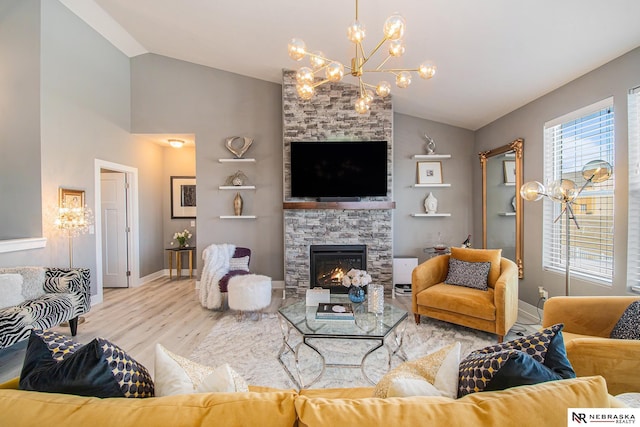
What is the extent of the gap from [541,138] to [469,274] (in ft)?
6.02

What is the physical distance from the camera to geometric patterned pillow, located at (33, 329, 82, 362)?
3.43 ft

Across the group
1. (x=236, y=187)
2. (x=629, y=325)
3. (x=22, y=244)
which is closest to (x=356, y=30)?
(x=629, y=325)

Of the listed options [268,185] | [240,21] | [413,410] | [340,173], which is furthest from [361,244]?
[413,410]

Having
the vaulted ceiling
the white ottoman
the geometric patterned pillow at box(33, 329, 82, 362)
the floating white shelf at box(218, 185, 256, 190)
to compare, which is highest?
the vaulted ceiling

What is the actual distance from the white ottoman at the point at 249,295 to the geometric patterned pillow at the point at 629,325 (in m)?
3.10

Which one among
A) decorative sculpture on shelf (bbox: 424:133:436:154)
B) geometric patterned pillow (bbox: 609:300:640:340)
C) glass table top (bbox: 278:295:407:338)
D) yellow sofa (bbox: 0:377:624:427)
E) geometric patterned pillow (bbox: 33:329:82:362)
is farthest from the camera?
decorative sculpture on shelf (bbox: 424:133:436:154)

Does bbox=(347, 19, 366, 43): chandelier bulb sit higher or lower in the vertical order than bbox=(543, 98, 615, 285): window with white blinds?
higher

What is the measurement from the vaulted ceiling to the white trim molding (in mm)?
3014

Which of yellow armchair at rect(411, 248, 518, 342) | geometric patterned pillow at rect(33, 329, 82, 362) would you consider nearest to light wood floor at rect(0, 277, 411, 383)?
yellow armchair at rect(411, 248, 518, 342)

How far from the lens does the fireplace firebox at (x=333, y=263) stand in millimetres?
4547

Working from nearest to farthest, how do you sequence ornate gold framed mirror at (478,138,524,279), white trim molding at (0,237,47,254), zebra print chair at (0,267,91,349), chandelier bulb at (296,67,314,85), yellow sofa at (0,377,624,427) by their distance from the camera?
yellow sofa at (0,377,624,427)
chandelier bulb at (296,67,314,85)
zebra print chair at (0,267,91,349)
white trim molding at (0,237,47,254)
ornate gold framed mirror at (478,138,524,279)

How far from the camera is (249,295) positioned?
356 centimetres

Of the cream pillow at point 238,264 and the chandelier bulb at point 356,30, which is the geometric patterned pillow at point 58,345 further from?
the cream pillow at point 238,264

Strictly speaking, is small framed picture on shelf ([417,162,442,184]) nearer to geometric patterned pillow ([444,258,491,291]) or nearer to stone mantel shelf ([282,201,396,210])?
stone mantel shelf ([282,201,396,210])
